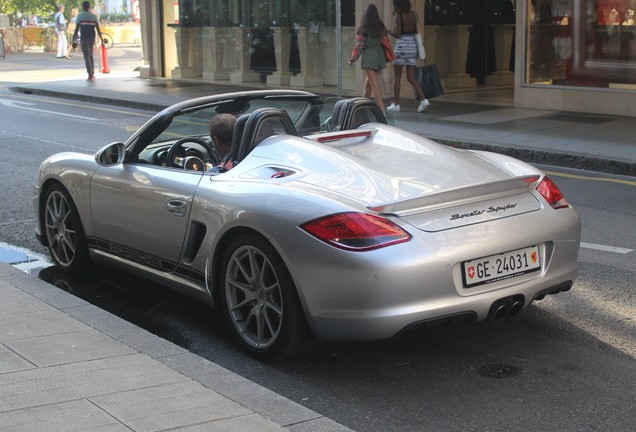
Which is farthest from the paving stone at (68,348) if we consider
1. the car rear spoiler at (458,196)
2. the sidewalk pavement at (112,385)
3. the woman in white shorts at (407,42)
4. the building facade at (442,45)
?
the woman in white shorts at (407,42)

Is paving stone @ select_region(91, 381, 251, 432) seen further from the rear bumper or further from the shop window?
the shop window

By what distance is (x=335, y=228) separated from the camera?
189 inches

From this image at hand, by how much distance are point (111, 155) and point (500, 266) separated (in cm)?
286

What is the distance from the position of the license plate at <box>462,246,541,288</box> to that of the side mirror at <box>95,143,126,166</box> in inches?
105

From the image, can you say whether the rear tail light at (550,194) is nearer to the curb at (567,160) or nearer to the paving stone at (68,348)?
the paving stone at (68,348)

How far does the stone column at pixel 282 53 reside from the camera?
22.4 metres

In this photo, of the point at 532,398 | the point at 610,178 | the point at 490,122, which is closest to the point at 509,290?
the point at 532,398

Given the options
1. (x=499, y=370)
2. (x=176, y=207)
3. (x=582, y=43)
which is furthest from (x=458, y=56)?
(x=499, y=370)

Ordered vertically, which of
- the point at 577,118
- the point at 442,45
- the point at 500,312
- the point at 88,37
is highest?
the point at 88,37

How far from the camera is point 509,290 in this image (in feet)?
16.3

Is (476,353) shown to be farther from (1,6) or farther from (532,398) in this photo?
(1,6)

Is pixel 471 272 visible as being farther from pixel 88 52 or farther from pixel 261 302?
pixel 88 52

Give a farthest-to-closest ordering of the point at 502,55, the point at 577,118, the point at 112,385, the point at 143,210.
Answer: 1. the point at 502,55
2. the point at 577,118
3. the point at 143,210
4. the point at 112,385

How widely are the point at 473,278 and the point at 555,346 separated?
2.63ft
